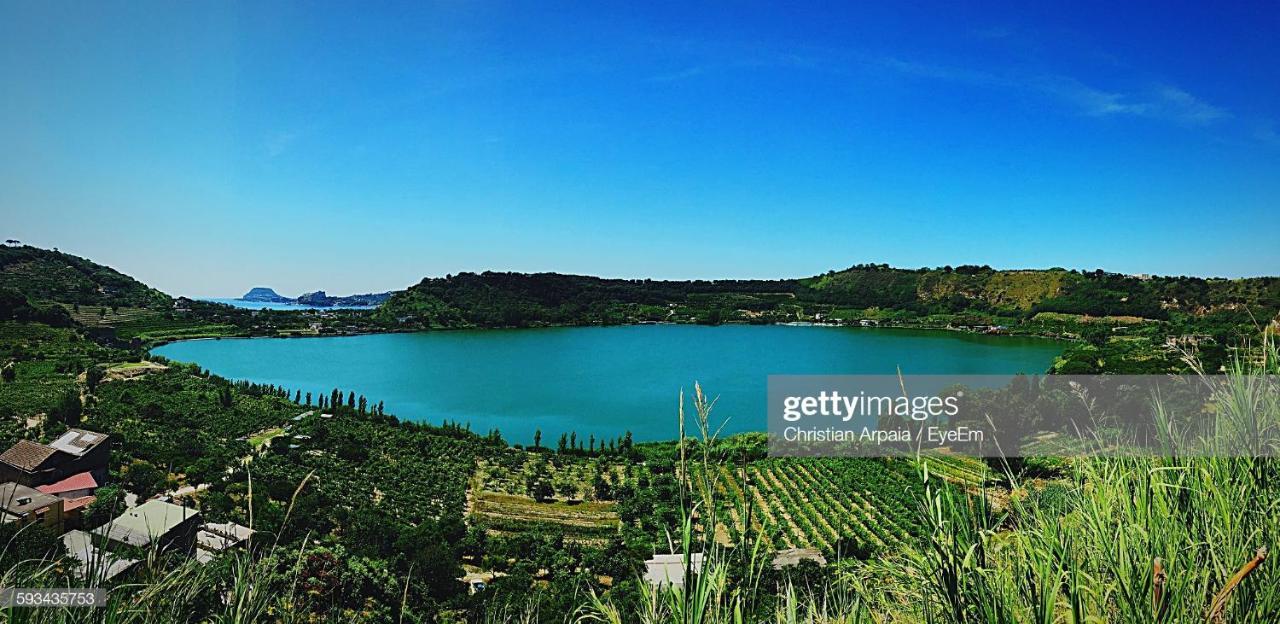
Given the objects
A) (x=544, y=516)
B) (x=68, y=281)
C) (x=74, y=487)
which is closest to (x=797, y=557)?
(x=544, y=516)

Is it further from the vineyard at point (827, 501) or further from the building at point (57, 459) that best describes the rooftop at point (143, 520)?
the vineyard at point (827, 501)

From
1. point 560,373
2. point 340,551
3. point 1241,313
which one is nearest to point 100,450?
point 340,551

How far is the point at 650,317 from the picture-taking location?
117 m

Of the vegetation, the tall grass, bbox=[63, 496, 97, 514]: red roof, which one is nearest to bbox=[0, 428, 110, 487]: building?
the vegetation

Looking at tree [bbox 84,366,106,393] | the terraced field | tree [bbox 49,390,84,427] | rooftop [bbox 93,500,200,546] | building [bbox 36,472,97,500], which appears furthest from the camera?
tree [bbox 84,366,106,393]

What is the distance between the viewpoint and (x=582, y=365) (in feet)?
229

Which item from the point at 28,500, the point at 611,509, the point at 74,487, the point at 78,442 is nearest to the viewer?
the point at 28,500

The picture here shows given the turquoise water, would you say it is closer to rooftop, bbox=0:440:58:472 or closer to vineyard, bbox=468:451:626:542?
vineyard, bbox=468:451:626:542

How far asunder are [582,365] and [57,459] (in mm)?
53063

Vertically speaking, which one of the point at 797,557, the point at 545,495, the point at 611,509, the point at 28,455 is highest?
the point at 28,455

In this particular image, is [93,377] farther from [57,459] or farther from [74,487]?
[74,487]

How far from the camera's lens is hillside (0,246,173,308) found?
6706 centimetres

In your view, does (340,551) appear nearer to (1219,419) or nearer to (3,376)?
(1219,419)

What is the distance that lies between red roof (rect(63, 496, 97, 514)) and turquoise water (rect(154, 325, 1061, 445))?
75.6ft
